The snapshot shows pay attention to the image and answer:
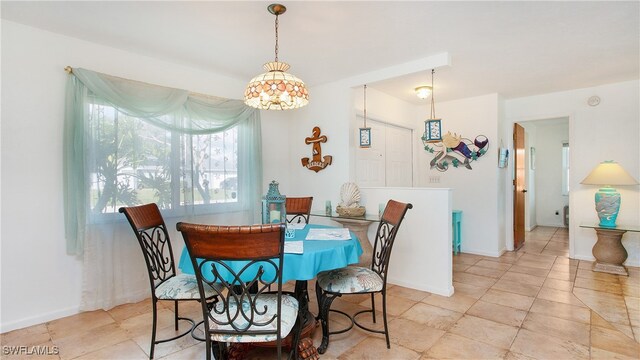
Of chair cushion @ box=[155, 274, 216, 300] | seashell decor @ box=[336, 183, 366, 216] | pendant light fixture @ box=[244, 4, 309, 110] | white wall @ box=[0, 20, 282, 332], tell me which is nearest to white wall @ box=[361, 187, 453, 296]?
seashell decor @ box=[336, 183, 366, 216]

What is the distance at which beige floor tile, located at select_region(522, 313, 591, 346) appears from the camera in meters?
2.28

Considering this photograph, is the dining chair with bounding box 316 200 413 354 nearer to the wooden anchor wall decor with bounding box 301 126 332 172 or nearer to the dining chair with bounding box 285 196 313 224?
the dining chair with bounding box 285 196 313 224

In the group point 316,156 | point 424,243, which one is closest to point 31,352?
point 316,156

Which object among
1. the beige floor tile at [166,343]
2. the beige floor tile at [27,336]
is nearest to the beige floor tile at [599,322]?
the beige floor tile at [166,343]

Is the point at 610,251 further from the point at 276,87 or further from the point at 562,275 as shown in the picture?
the point at 276,87

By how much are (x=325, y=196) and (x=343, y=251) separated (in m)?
2.20

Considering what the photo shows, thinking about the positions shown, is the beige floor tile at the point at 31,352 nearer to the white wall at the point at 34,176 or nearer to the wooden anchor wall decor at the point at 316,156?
the white wall at the point at 34,176

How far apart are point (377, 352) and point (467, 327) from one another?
82cm

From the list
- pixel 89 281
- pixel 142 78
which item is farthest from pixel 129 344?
pixel 142 78

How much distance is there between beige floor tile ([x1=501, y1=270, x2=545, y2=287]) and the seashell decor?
1839mm

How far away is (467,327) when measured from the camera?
244 cm

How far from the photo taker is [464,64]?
3387 millimetres

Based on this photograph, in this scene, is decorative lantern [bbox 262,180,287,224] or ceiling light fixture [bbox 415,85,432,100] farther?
ceiling light fixture [bbox 415,85,432,100]

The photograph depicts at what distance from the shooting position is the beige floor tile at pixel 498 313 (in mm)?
2551
